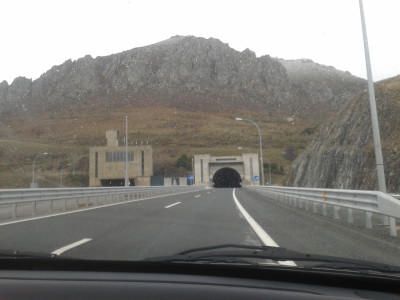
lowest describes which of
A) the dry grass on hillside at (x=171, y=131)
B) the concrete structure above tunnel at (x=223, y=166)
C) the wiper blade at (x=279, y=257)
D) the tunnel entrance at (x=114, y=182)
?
the wiper blade at (x=279, y=257)

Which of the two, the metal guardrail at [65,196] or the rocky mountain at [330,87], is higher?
the rocky mountain at [330,87]

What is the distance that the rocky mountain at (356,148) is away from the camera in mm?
24742

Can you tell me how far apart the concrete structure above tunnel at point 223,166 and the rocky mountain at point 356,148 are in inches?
1931

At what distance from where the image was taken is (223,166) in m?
92.1

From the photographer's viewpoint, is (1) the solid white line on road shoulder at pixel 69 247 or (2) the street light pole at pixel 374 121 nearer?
(1) the solid white line on road shoulder at pixel 69 247

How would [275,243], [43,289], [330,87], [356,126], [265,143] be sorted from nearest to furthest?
1. [43,289]
2. [275,243]
3. [356,126]
4. [265,143]
5. [330,87]

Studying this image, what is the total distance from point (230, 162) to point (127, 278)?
89885 mm

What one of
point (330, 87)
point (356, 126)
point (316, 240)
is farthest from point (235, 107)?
point (316, 240)

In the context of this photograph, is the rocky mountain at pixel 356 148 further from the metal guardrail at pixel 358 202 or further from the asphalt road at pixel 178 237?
the asphalt road at pixel 178 237

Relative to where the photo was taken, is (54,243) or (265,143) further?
(265,143)

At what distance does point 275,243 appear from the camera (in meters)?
7.41

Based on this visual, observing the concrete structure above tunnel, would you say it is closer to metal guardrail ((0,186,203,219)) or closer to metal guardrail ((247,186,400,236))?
metal guardrail ((0,186,203,219))

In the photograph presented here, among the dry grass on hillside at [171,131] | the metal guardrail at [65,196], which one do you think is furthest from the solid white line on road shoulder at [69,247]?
the dry grass on hillside at [171,131]

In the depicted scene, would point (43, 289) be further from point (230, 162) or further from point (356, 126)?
point (230, 162)
